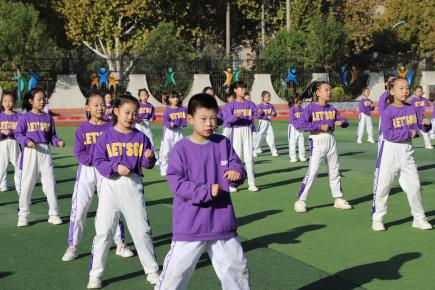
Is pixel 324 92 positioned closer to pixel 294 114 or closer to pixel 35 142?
pixel 35 142

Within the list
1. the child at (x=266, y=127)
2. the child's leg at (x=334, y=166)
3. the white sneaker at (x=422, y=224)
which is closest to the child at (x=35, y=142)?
the child's leg at (x=334, y=166)

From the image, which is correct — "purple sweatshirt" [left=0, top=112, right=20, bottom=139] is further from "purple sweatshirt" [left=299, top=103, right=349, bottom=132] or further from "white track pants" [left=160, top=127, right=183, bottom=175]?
"purple sweatshirt" [left=299, top=103, right=349, bottom=132]

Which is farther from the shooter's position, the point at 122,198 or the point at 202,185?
the point at 122,198

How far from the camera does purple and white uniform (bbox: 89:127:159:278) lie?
7.12 metres

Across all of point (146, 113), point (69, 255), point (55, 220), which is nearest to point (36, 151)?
point (55, 220)

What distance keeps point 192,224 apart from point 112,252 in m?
3.51

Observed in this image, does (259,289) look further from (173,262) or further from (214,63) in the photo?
(214,63)

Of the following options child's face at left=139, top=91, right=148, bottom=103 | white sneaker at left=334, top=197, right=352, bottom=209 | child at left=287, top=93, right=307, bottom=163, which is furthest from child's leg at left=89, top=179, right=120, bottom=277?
child at left=287, top=93, right=307, bottom=163

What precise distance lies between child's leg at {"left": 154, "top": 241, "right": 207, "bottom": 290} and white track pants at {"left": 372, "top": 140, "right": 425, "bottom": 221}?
459 cm

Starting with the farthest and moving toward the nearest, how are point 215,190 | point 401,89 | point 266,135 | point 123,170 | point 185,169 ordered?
point 266,135 → point 401,89 → point 123,170 → point 185,169 → point 215,190

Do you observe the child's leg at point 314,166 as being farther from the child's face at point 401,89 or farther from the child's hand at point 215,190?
the child's hand at point 215,190

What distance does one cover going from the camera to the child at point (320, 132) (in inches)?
429

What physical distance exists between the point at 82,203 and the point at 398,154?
413 cm

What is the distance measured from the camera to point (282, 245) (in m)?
8.92
